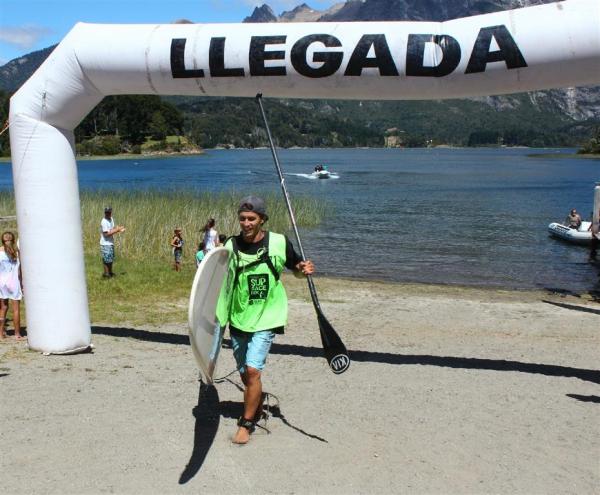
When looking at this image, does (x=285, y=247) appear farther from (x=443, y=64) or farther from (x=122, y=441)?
(x=443, y=64)

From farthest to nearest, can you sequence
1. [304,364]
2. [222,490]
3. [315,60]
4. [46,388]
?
[304,364] < [315,60] < [46,388] < [222,490]

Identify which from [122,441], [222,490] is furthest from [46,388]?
[222,490]

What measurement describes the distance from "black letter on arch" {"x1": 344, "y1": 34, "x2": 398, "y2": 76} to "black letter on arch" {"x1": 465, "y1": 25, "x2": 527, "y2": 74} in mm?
759

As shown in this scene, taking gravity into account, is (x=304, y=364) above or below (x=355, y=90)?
below

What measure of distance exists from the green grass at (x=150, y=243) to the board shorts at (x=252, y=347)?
3499 millimetres

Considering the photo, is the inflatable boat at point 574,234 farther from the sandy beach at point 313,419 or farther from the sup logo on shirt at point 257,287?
the sup logo on shirt at point 257,287

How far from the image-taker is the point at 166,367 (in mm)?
7051

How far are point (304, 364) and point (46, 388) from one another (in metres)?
2.61

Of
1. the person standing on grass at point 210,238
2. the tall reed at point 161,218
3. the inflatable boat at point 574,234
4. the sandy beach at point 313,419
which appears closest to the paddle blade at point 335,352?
the sandy beach at point 313,419

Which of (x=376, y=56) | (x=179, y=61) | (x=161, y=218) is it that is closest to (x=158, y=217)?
(x=161, y=218)

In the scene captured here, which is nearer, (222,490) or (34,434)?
(222,490)

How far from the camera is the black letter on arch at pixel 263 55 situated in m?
6.73

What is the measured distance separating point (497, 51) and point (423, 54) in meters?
0.67

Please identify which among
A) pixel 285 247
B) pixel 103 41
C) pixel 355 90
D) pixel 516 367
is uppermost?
pixel 103 41
